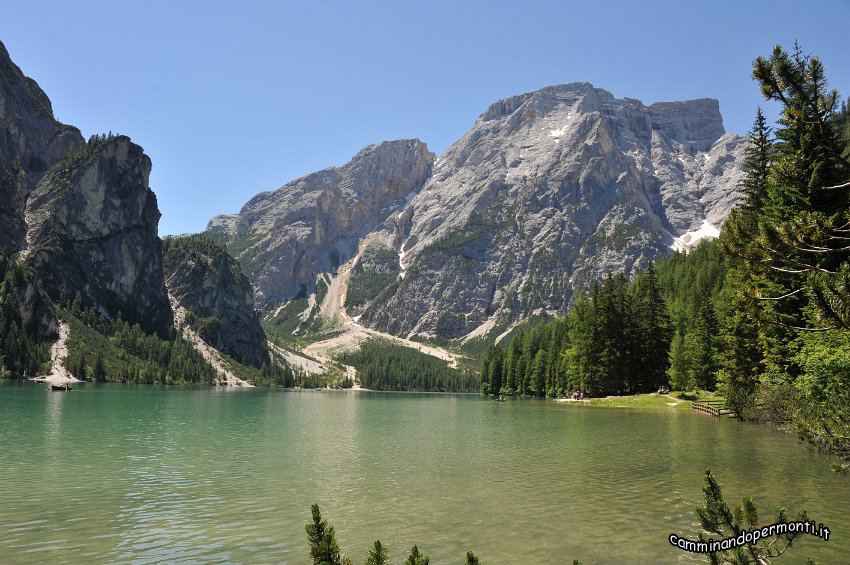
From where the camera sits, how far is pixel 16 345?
593 feet

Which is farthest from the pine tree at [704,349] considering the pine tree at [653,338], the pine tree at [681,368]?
the pine tree at [653,338]

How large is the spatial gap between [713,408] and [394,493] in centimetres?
5024

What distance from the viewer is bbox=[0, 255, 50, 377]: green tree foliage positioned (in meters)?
177

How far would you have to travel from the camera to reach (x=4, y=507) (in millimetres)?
20734

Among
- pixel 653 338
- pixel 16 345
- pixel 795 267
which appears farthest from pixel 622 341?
pixel 16 345

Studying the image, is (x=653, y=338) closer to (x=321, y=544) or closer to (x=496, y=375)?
(x=496, y=375)

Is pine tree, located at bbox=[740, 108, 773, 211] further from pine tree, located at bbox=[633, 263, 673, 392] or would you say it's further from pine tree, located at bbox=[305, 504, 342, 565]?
pine tree, located at bbox=[305, 504, 342, 565]

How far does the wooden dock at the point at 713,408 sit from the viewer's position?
60188 mm

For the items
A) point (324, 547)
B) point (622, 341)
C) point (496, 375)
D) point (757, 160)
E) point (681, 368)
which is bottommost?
point (496, 375)

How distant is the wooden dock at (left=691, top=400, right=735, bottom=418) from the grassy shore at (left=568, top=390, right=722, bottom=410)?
209cm

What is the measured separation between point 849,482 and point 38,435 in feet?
162

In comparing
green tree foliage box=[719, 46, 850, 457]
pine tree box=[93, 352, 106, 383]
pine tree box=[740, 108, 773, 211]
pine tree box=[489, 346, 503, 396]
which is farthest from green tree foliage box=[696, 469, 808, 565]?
pine tree box=[93, 352, 106, 383]

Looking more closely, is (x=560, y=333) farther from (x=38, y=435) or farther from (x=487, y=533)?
(x=487, y=533)

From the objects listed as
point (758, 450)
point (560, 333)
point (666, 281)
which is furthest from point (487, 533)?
point (666, 281)
